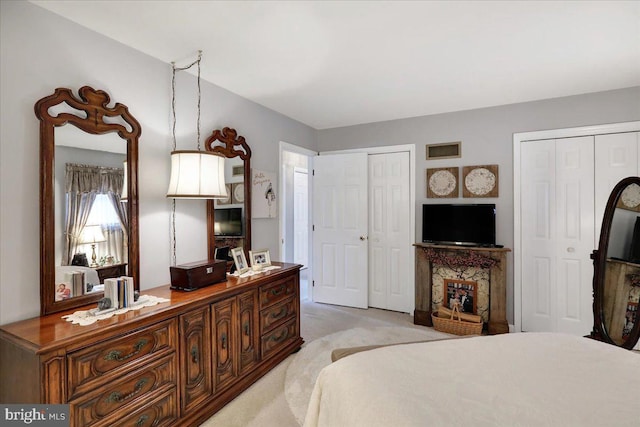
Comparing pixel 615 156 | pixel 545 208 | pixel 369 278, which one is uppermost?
pixel 615 156

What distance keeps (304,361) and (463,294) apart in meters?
1.95

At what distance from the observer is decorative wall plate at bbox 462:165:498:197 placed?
138 inches

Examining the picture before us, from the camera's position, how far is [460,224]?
3.51 metres

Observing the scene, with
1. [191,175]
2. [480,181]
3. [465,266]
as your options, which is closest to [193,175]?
[191,175]

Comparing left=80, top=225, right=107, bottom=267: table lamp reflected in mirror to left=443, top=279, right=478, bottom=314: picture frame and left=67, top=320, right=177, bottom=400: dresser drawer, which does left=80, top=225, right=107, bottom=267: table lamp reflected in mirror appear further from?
left=443, top=279, right=478, bottom=314: picture frame

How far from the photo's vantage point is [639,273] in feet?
5.43

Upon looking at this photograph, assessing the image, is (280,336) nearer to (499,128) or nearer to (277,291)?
(277,291)

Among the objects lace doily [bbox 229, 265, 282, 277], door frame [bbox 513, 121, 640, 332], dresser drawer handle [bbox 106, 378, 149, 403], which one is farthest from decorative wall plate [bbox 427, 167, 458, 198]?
dresser drawer handle [bbox 106, 378, 149, 403]

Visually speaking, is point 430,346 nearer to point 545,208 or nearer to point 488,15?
point 488,15

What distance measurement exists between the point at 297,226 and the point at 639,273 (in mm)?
5296

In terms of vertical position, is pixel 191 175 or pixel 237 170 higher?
pixel 237 170

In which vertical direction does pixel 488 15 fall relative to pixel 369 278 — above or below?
above

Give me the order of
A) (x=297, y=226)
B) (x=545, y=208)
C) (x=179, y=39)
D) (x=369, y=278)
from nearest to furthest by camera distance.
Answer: (x=179, y=39)
(x=545, y=208)
(x=369, y=278)
(x=297, y=226)

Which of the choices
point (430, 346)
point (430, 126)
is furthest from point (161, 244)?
point (430, 126)
